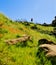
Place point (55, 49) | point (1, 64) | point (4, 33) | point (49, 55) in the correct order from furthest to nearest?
point (4, 33) < point (55, 49) < point (49, 55) < point (1, 64)

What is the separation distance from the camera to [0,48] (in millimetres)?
13805

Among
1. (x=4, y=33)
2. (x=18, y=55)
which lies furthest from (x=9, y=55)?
(x=4, y=33)

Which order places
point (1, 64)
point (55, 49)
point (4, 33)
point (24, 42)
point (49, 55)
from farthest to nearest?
point (4, 33) → point (24, 42) → point (55, 49) → point (49, 55) → point (1, 64)

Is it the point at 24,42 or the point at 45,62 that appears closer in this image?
the point at 45,62

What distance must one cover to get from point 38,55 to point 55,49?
1150mm

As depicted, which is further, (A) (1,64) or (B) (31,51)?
(B) (31,51)

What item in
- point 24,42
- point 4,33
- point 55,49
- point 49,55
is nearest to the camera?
point 49,55

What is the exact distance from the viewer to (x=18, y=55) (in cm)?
1256

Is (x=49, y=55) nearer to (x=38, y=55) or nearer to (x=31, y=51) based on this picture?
(x=38, y=55)

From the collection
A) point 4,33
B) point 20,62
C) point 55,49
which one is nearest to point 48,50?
point 55,49

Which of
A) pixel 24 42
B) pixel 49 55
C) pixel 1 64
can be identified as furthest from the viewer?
pixel 24 42

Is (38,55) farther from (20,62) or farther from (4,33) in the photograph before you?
(4,33)

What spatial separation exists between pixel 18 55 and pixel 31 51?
1404 mm

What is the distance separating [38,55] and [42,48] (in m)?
0.73
